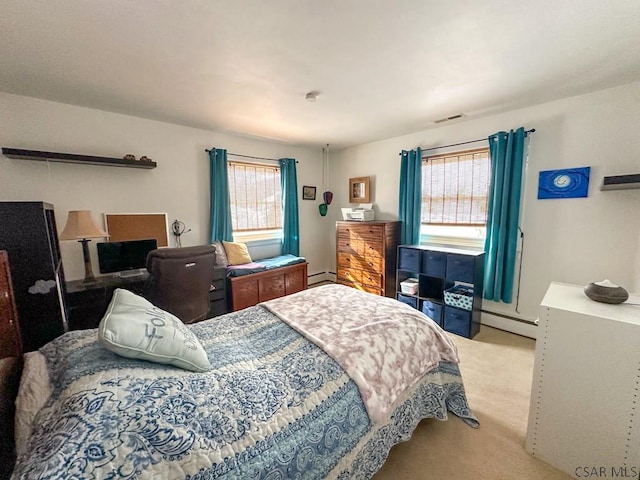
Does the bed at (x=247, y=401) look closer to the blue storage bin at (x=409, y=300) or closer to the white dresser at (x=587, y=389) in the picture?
the white dresser at (x=587, y=389)

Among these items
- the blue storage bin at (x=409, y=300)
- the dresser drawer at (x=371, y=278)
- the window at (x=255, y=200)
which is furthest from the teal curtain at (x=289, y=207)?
the blue storage bin at (x=409, y=300)

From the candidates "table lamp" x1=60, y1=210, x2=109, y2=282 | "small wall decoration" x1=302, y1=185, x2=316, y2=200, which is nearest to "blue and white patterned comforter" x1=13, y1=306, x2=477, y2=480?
"table lamp" x1=60, y1=210, x2=109, y2=282

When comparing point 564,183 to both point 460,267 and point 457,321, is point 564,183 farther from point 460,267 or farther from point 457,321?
point 457,321

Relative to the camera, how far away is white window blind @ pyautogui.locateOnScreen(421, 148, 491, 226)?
3225mm

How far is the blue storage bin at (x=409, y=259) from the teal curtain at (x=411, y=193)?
0.33 meters

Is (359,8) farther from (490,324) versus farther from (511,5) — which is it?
(490,324)

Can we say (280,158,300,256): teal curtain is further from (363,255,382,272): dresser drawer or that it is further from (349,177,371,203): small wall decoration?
(363,255,382,272): dresser drawer

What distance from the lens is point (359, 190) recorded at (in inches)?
179

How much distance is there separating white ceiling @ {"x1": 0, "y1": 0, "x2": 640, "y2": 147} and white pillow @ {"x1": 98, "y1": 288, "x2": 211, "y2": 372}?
1.57 meters

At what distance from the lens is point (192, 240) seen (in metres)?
3.54

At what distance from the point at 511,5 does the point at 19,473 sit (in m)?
2.65

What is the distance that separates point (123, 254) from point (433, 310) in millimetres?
3671

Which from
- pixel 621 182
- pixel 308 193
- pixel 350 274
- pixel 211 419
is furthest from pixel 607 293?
pixel 308 193

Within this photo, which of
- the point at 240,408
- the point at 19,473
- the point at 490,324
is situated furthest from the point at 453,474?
the point at 490,324
